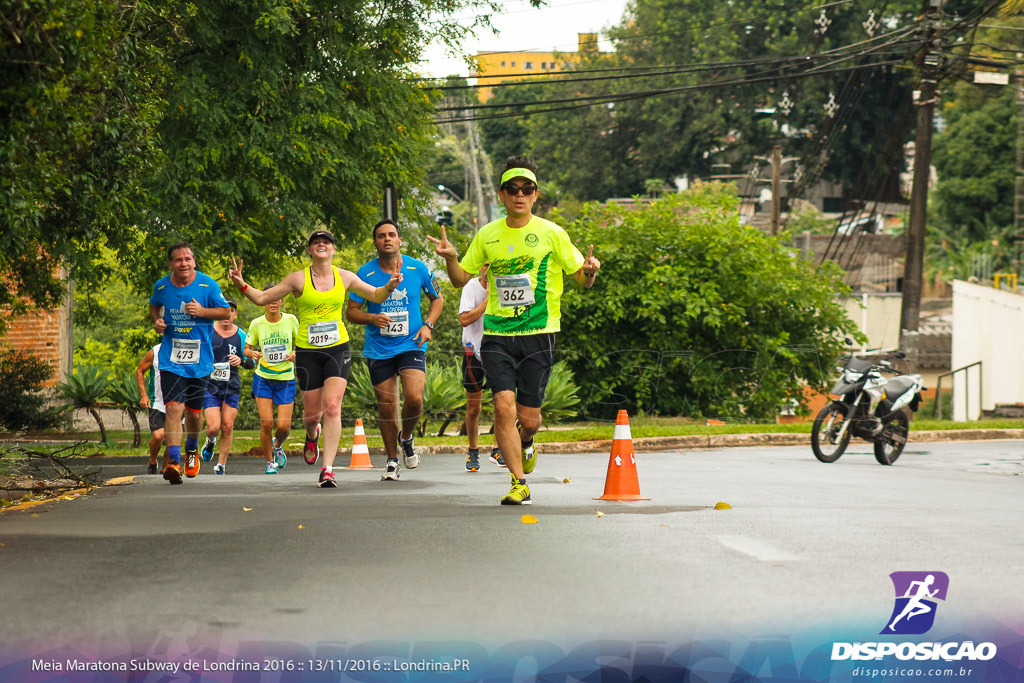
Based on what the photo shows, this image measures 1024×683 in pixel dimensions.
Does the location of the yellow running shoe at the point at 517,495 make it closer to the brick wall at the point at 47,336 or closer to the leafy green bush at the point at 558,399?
the leafy green bush at the point at 558,399

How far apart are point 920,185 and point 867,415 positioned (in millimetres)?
11815

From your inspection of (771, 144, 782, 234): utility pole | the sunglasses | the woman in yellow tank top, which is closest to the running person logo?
the sunglasses

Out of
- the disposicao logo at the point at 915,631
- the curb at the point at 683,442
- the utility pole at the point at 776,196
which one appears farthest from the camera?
the utility pole at the point at 776,196

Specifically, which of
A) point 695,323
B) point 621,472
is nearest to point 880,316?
point 695,323

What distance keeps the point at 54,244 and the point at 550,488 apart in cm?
655

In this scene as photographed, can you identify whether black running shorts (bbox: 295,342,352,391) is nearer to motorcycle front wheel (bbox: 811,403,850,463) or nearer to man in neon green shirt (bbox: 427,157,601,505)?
man in neon green shirt (bbox: 427,157,601,505)

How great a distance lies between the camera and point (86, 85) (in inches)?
365

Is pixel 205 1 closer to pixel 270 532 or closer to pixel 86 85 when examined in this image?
pixel 86 85

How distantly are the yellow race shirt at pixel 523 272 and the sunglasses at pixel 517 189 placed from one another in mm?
204

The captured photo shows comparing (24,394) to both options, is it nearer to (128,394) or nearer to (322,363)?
(128,394)

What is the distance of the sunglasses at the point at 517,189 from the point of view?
8.48m

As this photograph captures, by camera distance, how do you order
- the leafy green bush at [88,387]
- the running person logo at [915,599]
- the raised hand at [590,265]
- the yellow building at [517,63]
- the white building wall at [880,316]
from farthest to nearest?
the white building wall at [880,316], the yellow building at [517,63], the leafy green bush at [88,387], the raised hand at [590,265], the running person logo at [915,599]

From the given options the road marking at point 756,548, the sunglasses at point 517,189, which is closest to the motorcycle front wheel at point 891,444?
the sunglasses at point 517,189

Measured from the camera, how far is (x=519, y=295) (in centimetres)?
852
